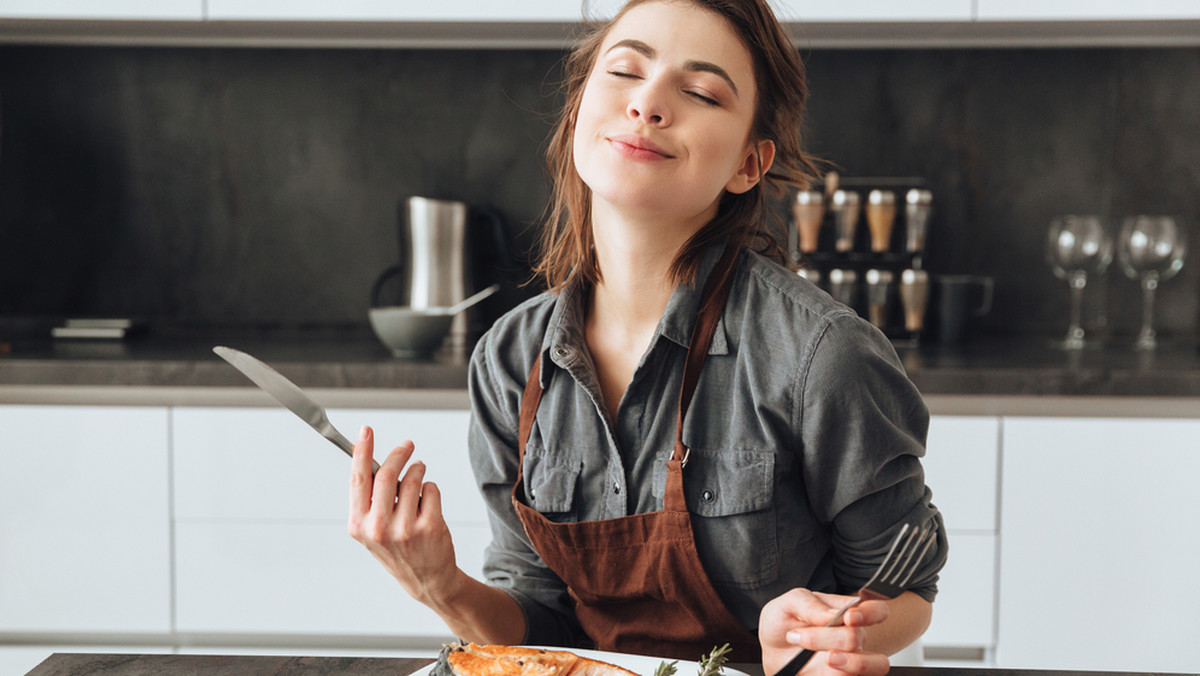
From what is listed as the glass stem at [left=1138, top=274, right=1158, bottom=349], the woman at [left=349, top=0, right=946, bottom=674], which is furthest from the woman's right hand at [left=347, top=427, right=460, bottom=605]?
the glass stem at [left=1138, top=274, right=1158, bottom=349]

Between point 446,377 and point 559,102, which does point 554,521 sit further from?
point 559,102

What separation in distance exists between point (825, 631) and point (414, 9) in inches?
59.7

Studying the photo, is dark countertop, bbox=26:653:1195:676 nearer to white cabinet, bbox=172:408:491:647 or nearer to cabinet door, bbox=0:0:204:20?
white cabinet, bbox=172:408:491:647

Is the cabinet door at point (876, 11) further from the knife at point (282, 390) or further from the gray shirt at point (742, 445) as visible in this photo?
the knife at point (282, 390)

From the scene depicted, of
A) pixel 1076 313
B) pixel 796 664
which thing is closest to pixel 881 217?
pixel 1076 313

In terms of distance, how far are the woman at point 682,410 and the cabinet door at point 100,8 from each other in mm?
1178

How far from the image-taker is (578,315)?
1.00 meters

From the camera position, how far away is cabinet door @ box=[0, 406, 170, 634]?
168 cm

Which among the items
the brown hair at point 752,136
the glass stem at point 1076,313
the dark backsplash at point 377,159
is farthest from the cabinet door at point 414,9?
the glass stem at point 1076,313

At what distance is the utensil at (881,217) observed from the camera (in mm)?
1914

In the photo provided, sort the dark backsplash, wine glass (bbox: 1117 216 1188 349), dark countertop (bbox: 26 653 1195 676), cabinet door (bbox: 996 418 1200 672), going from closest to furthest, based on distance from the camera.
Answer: dark countertop (bbox: 26 653 1195 676)
cabinet door (bbox: 996 418 1200 672)
wine glass (bbox: 1117 216 1188 349)
the dark backsplash

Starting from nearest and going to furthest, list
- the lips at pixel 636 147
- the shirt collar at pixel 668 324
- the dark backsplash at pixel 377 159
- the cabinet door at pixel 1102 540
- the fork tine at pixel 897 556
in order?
the fork tine at pixel 897 556
the lips at pixel 636 147
the shirt collar at pixel 668 324
the cabinet door at pixel 1102 540
the dark backsplash at pixel 377 159

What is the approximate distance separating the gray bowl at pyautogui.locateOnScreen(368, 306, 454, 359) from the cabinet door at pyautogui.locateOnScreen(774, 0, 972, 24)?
841 millimetres

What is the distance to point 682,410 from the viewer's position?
35.9 inches
